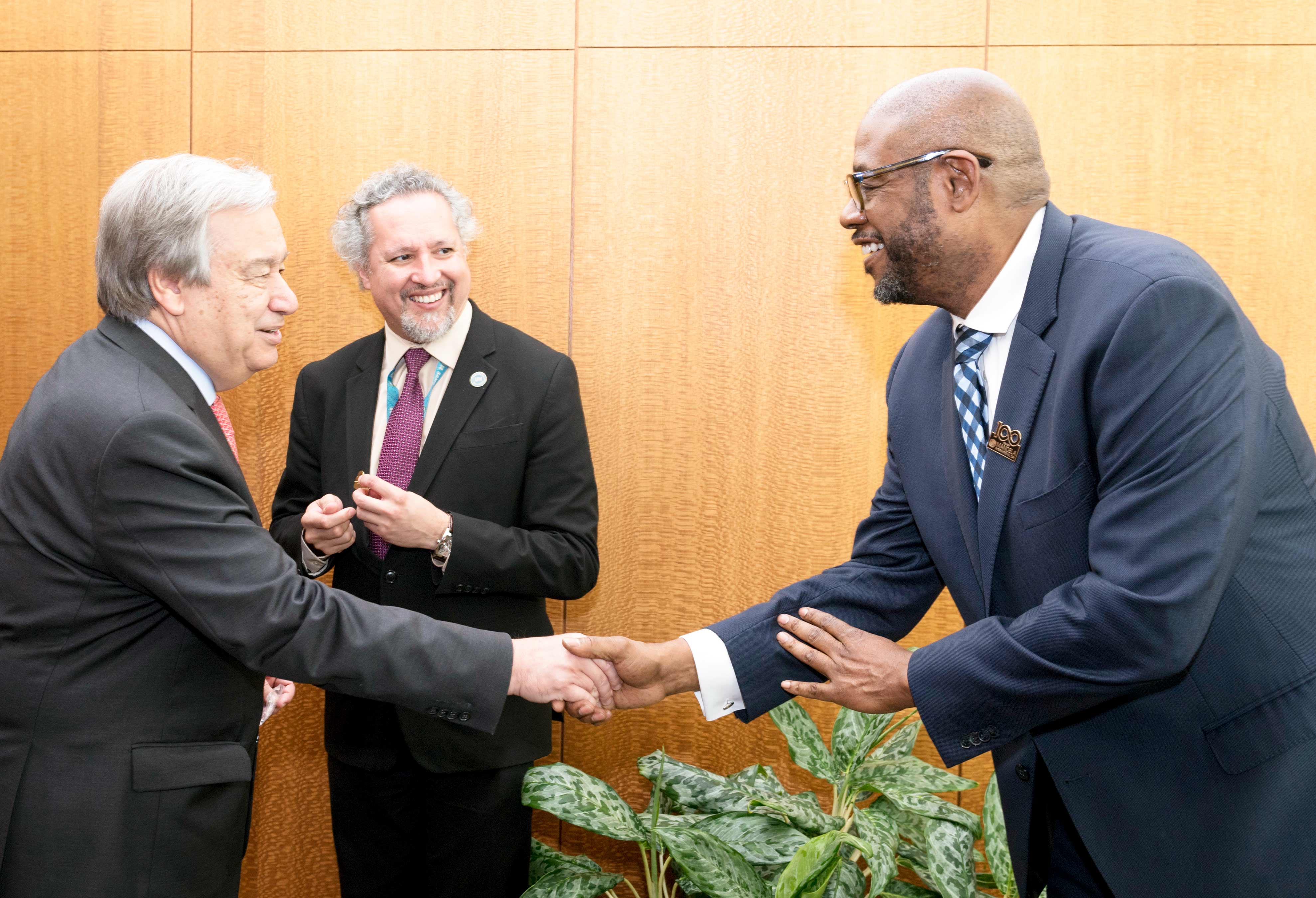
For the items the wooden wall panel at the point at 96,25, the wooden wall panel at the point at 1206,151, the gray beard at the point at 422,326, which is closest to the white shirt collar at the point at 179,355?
the gray beard at the point at 422,326

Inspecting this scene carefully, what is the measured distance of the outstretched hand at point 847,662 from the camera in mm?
1871

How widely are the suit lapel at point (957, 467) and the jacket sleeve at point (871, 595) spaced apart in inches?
9.1

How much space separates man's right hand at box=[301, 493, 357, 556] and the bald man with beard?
1130 millimetres

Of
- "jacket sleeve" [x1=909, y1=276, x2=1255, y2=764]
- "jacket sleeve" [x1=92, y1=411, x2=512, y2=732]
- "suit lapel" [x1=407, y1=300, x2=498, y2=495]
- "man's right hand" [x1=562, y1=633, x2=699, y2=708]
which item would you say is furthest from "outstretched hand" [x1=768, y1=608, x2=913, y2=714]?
"suit lapel" [x1=407, y1=300, x2=498, y2=495]

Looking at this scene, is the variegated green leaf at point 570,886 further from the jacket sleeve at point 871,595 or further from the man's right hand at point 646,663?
the jacket sleeve at point 871,595

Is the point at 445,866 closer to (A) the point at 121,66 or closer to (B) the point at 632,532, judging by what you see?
(B) the point at 632,532

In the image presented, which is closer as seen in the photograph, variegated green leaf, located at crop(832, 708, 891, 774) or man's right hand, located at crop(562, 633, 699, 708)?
man's right hand, located at crop(562, 633, 699, 708)

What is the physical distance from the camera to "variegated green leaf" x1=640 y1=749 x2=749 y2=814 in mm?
2658

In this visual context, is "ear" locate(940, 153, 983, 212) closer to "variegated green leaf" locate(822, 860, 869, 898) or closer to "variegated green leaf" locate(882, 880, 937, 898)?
"variegated green leaf" locate(822, 860, 869, 898)

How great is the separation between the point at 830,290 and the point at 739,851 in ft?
5.48

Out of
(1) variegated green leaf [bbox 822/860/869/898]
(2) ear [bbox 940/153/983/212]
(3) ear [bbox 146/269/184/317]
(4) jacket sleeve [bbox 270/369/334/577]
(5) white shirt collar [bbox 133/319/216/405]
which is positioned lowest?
(1) variegated green leaf [bbox 822/860/869/898]

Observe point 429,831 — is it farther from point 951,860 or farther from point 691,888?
point 951,860

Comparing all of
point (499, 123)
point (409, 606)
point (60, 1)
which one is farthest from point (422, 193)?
point (60, 1)

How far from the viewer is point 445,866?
2.43 m
